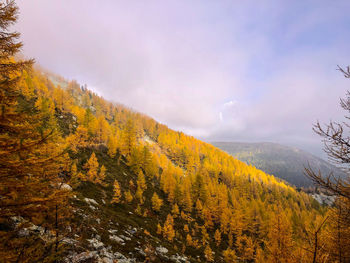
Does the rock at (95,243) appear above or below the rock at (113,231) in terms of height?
above

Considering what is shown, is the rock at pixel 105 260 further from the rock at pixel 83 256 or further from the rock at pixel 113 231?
the rock at pixel 113 231

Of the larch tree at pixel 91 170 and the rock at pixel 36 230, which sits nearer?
the rock at pixel 36 230

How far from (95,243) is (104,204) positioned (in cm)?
1234

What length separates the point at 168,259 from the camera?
1670cm

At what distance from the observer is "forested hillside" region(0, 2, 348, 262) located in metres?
4.05

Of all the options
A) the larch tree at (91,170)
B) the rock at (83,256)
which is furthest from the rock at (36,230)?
the larch tree at (91,170)

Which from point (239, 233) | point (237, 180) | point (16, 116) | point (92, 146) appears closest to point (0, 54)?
point (16, 116)

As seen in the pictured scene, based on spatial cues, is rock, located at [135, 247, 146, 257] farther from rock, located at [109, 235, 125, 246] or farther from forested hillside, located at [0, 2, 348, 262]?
rock, located at [109, 235, 125, 246]

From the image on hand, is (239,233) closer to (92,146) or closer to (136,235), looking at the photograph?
Answer: (136,235)

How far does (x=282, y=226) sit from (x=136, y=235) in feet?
51.9

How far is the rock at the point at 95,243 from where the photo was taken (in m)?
11.2

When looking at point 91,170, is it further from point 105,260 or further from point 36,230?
point 36,230

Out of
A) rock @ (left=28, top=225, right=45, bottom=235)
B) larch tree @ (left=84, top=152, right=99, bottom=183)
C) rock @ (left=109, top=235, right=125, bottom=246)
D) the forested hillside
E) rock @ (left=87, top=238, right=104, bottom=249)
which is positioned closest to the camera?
the forested hillside

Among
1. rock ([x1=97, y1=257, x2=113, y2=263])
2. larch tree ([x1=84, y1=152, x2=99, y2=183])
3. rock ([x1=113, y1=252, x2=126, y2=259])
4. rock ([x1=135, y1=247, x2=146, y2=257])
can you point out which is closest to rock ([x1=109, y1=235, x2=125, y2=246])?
rock ([x1=135, y1=247, x2=146, y2=257])
